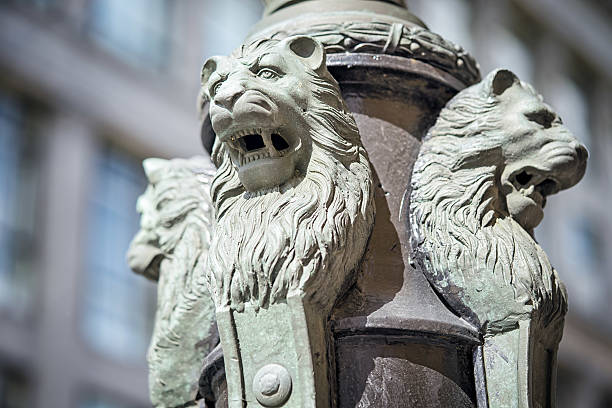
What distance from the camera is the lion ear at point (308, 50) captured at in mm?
2143

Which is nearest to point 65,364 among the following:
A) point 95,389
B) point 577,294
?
point 95,389

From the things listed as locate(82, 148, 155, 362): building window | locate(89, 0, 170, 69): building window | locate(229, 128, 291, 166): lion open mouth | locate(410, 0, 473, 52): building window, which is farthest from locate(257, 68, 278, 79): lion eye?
locate(410, 0, 473, 52): building window

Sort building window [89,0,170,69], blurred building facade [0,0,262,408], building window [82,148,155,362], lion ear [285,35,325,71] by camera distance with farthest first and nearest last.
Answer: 1. building window [89,0,170,69]
2. building window [82,148,155,362]
3. blurred building facade [0,0,262,408]
4. lion ear [285,35,325,71]

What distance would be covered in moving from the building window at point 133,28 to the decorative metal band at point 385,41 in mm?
10845

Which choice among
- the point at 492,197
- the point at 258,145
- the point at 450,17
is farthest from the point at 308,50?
the point at 450,17

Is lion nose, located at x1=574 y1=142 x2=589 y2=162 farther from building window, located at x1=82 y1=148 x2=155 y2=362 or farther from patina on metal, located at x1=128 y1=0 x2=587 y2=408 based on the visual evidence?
building window, located at x1=82 y1=148 x2=155 y2=362

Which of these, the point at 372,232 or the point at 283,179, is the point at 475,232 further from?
the point at 283,179

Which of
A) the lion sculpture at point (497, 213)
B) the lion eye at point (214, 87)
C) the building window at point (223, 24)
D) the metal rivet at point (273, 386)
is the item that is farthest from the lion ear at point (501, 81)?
the building window at point (223, 24)

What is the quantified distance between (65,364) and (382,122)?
30.8 ft

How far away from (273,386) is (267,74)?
0.59 metres

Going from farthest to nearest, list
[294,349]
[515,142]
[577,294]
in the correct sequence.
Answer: [577,294]
[515,142]
[294,349]

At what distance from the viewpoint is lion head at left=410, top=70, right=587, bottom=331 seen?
6.81ft

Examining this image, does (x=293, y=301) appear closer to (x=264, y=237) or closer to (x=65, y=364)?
(x=264, y=237)

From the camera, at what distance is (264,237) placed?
2.00 meters
